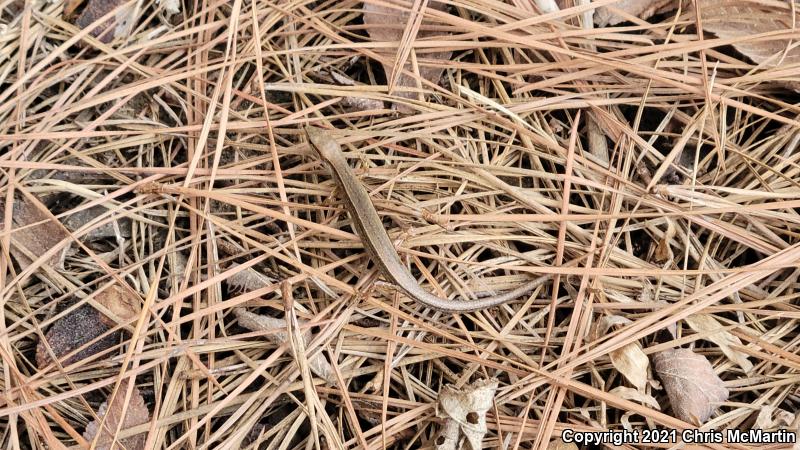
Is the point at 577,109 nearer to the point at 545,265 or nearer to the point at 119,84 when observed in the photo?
the point at 545,265

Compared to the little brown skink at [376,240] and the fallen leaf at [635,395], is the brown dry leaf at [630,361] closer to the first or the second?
the fallen leaf at [635,395]

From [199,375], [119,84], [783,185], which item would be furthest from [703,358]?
[119,84]

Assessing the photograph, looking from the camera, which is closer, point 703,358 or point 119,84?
point 703,358

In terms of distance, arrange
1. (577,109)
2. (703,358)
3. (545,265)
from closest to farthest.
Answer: (703,358) → (545,265) → (577,109)

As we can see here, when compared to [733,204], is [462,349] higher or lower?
lower

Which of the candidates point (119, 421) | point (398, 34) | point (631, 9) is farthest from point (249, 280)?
point (631, 9)

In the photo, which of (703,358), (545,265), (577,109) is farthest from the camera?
(577,109)

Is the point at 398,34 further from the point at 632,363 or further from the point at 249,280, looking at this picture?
the point at 632,363
